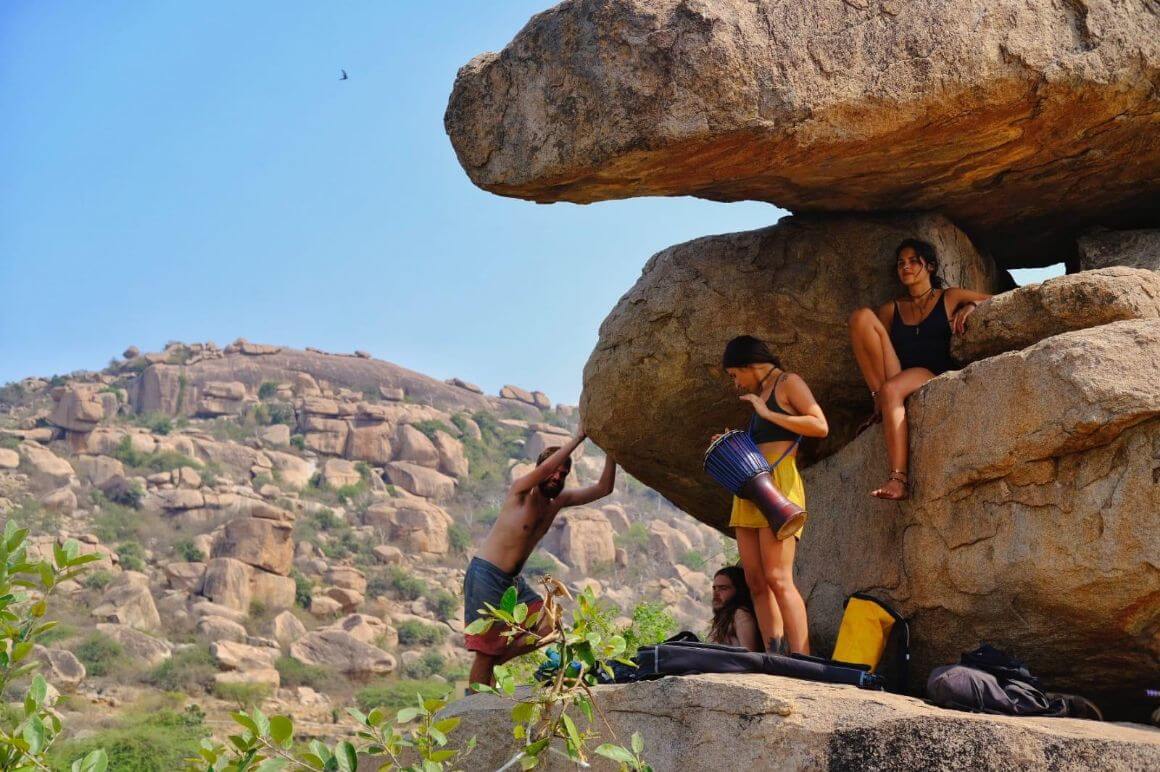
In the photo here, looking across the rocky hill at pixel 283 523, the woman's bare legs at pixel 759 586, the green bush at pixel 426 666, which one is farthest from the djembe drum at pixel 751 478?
the green bush at pixel 426 666

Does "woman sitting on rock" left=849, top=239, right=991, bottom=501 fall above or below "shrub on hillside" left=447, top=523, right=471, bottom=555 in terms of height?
below

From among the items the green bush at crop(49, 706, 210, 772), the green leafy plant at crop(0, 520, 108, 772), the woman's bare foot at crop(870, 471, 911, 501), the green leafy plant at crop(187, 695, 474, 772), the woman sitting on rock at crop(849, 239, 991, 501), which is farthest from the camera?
the green bush at crop(49, 706, 210, 772)

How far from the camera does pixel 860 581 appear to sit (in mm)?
5688

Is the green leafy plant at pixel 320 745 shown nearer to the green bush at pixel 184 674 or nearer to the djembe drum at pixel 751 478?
the djembe drum at pixel 751 478

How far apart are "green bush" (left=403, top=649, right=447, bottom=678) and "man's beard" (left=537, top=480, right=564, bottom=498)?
24.2 meters

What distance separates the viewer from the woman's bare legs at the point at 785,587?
517cm

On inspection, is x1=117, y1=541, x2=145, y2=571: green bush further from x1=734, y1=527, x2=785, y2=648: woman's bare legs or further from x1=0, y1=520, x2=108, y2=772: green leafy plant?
x1=0, y1=520, x2=108, y2=772: green leafy plant

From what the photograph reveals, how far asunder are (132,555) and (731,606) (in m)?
31.0

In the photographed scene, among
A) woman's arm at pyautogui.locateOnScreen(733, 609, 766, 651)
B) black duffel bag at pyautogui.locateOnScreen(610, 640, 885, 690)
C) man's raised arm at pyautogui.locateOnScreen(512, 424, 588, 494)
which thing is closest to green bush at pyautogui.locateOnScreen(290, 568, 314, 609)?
man's raised arm at pyautogui.locateOnScreen(512, 424, 588, 494)

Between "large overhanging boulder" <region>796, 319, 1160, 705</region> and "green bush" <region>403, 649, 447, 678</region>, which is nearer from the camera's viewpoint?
"large overhanging boulder" <region>796, 319, 1160, 705</region>

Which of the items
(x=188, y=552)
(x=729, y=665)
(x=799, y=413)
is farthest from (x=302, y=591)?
(x=729, y=665)

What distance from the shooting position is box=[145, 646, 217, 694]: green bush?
88.1 feet

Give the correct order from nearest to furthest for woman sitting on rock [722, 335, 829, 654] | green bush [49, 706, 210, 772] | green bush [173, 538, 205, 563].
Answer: woman sitting on rock [722, 335, 829, 654] → green bush [49, 706, 210, 772] → green bush [173, 538, 205, 563]

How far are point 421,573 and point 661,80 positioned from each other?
34073 mm
